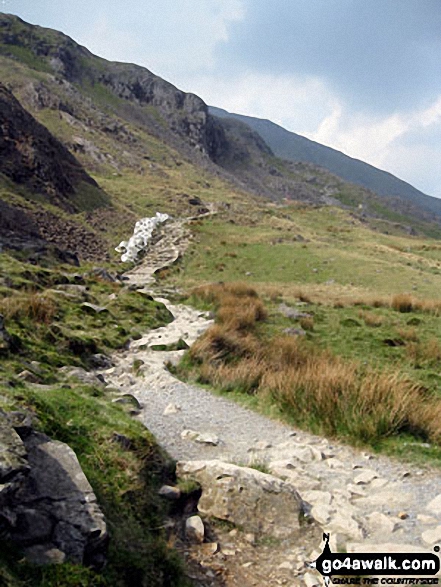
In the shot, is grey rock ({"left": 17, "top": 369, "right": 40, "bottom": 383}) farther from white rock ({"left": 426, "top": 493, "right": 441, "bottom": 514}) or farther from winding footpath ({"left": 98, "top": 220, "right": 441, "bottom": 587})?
white rock ({"left": 426, "top": 493, "right": 441, "bottom": 514})

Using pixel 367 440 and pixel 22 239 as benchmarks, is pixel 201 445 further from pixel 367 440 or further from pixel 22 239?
pixel 22 239

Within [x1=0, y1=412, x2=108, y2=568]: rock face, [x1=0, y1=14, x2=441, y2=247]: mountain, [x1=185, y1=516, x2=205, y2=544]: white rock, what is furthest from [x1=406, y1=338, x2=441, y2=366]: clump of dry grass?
[x1=0, y1=14, x2=441, y2=247]: mountain

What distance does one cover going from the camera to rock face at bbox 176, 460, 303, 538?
5.20 m

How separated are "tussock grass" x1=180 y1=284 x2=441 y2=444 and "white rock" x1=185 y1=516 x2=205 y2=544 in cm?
323

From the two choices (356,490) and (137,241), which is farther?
(137,241)

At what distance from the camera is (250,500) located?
5.39 m

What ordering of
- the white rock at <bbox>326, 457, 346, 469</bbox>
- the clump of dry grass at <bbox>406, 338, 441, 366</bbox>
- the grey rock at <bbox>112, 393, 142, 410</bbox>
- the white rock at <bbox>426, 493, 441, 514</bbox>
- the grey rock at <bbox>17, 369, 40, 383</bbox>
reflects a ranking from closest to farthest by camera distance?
the white rock at <bbox>426, 493, 441, 514</bbox>
the white rock at <bbox>326, 457, 346, 469</bbox>
the grey rock at <bbox>17, 369, 40, 383</bbox>
the grey rock at <bbox>112, 393, 142, 410</bbox>
the clump of dry grass at <bbox>406, 338, 441, 366</bbox>

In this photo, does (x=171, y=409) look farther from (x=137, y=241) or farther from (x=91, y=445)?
(x=137, y=241)

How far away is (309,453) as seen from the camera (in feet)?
22.8

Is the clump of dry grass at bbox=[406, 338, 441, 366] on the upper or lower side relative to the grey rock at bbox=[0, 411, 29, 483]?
upper

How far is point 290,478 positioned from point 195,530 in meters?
1.77

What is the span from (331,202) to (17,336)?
19291 cm

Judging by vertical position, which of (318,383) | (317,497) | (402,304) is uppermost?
(402,304)
